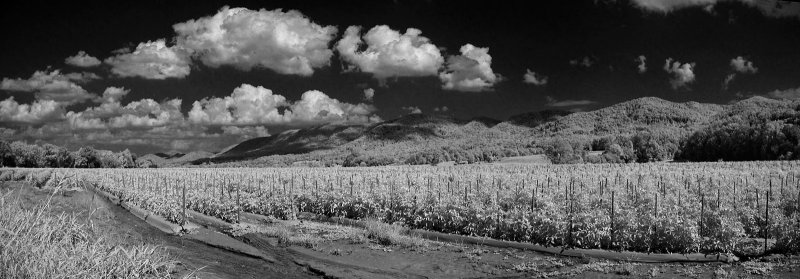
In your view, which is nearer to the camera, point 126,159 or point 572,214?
point 572,214

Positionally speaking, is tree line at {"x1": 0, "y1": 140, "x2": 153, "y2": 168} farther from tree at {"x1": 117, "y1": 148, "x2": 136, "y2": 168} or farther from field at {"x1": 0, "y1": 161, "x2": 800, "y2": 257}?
field at {"x1": 0, "y1": 161, "x2": 800, "y2": 257}

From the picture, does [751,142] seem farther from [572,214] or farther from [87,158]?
[87,158]

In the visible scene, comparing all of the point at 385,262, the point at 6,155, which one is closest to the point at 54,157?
the point at 6,155

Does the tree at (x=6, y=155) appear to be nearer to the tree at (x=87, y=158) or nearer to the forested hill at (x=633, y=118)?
the tree at (x=87, y=158)

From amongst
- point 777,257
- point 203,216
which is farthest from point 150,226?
point 777,257

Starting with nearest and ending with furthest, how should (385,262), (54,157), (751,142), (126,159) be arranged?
(385,262) < (751,142) < (54,157) < (126,159)

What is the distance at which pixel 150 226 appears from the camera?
56.0 ft

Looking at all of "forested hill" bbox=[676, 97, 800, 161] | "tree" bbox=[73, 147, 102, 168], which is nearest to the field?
"forested hill" bbox=[676, 97, 800, 161]

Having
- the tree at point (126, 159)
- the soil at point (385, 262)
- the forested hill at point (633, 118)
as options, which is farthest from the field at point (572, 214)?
the forested hill at point (633, 118)

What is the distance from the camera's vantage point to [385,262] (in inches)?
495

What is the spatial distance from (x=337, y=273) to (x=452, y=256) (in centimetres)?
312

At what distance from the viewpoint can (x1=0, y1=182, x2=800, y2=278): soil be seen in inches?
428

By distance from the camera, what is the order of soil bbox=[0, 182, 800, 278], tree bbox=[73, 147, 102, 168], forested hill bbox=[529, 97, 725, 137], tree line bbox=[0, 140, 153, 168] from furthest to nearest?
forested hill bbox=[529, 97, 725, 137] → tree bbox=[73, 147, 102, 168] → tree line bbox=[0, 140, 153, 168] → soil bbox=[0, 182, 800, 278]

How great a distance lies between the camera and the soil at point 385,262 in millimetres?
10859
